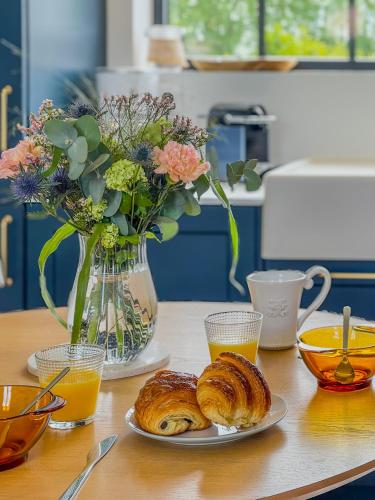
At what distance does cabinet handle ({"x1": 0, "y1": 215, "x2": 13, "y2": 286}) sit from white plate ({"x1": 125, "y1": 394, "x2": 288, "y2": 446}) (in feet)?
6.16

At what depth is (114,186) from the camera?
4.22 feet

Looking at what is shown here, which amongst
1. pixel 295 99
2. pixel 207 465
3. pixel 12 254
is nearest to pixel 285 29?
pixel 295 99

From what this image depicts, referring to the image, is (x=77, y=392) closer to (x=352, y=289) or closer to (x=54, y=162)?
(x=54, y=162)

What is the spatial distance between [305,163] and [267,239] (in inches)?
24.0

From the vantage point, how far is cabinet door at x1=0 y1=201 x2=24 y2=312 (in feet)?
9.75

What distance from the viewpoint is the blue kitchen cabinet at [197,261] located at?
2.95 meters

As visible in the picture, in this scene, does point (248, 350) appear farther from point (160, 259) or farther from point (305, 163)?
point (305, 163)

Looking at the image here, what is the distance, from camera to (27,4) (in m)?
2.88

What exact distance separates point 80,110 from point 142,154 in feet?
0.41

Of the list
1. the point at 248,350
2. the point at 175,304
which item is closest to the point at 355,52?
the point at 175,304

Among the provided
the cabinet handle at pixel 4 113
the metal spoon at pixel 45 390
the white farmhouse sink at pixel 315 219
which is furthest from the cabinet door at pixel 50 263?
the metal spoon at pixel 45 390

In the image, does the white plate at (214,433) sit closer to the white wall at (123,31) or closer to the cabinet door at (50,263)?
the cabinet door at (50,263)

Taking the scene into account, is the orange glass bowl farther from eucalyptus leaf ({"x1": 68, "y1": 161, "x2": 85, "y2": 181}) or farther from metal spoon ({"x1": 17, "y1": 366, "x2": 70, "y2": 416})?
eucalyptus leaf ({"x1": 68, "y1": 161, "x2": 85, "y2": 181})

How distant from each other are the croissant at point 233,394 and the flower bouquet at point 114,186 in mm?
301
